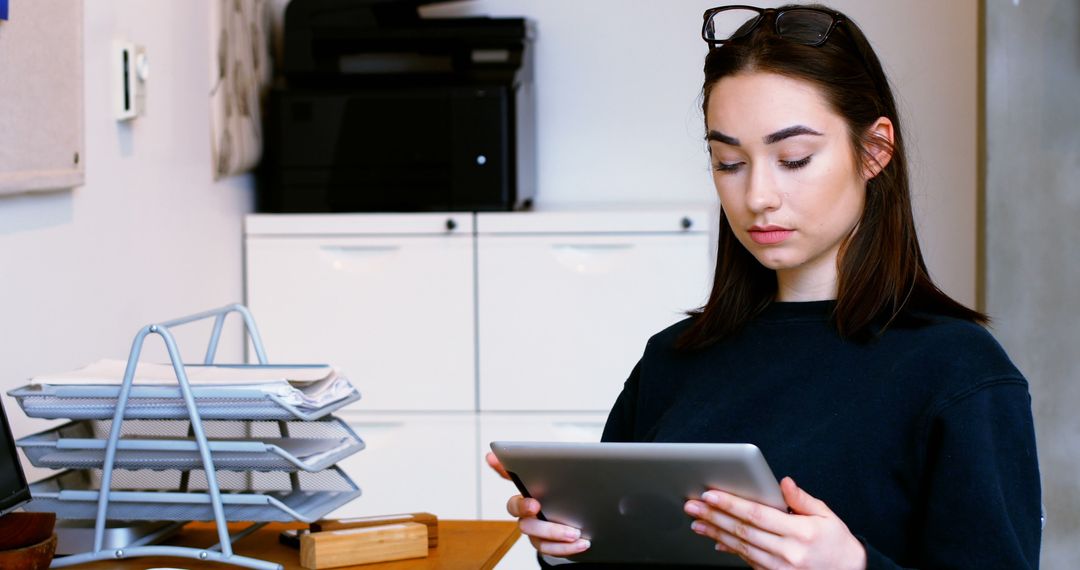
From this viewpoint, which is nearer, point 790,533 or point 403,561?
point 790,533

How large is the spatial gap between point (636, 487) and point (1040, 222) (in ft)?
5.84

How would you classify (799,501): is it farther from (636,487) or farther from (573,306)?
(573,306)

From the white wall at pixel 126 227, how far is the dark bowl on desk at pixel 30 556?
0.54m

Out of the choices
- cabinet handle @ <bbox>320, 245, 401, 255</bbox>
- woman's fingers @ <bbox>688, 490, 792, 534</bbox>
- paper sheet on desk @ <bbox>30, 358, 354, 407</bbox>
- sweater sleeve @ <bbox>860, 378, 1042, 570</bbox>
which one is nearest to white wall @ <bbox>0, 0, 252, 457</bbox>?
cabinet handle @ <bbox>320, 245, 401, 255</bbox>

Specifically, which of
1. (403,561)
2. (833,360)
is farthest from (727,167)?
(403,561)

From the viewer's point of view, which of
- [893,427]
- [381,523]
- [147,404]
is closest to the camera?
[893,427]

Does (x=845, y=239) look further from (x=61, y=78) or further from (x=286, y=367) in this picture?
(x=61, y=78)

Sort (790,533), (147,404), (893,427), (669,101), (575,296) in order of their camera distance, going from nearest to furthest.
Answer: (790,533), (893,427), (147,404), (575,296), (669,101)

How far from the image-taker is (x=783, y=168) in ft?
4.32

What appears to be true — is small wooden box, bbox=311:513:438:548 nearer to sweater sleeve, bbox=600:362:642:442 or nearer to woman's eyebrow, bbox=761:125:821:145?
sweater sleeve, bbox=600:362:642:442

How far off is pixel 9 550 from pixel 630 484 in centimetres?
64

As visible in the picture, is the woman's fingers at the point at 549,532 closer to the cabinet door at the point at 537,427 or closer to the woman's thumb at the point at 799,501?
the woman's thumb at the point at 799,501

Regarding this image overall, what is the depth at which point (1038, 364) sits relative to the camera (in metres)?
2.69

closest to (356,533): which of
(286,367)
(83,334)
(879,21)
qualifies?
(286,367)
